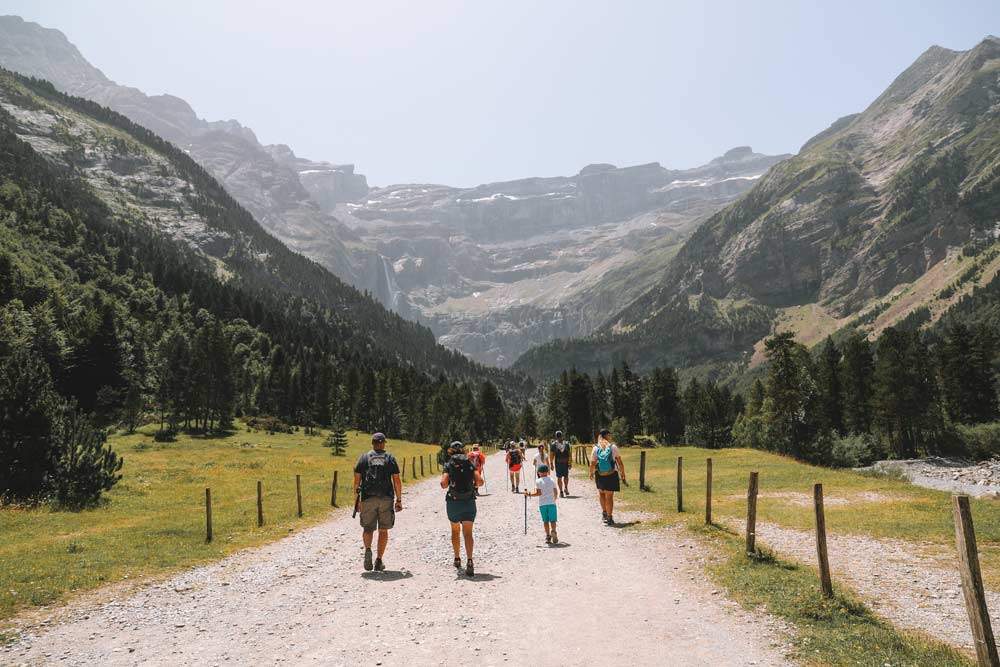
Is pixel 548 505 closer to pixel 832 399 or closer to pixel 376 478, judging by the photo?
pixel 376 478

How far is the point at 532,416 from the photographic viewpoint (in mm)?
137625

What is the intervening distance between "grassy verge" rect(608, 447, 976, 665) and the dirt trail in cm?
70

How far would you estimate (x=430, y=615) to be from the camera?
33.6ft

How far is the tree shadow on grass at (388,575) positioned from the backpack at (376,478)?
1866 millimetres

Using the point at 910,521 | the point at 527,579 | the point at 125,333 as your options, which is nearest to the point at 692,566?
the point at 527,579

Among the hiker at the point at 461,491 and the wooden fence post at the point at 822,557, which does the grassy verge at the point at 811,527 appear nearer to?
the wooden fence post at the point at 822,557

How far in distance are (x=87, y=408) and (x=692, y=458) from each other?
75.3 m

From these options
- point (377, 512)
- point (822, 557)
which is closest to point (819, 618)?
point (822, 557)

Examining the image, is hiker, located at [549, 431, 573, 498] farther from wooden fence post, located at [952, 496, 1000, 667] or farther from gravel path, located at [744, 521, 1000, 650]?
wooden fence post, located at [952, 496, 1000, 667]

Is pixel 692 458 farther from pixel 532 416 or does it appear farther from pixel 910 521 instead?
pixel 532 416

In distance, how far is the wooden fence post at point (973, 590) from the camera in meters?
6.94

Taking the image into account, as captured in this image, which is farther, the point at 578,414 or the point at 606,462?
the point at 578,414

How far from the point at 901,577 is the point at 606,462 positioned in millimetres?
9005

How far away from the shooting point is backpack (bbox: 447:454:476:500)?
13.8 metres
